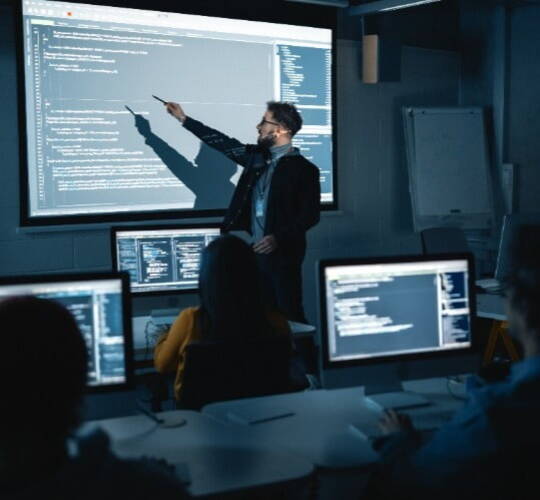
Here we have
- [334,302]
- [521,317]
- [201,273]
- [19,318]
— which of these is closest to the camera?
[19,318]

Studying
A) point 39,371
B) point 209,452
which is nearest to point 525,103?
point 209,452

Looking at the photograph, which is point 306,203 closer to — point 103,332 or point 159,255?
point 159,255

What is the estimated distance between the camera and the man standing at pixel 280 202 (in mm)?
4500

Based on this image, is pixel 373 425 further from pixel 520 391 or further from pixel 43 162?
pixel 43 162

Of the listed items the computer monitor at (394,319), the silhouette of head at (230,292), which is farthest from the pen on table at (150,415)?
the computer monitor at (394,319)

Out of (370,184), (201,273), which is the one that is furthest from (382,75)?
(201,273)

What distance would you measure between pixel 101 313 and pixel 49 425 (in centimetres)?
97

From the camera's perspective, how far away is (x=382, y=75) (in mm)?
5906

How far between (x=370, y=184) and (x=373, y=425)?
4.16m

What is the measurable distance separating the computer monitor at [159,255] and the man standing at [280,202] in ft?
3.30

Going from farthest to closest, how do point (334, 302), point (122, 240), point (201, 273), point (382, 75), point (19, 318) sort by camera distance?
point (382, 75) < point (122, 240) < point (201, 273) < point (334, 302) < point (19, 318)

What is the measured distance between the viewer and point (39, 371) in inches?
44.1

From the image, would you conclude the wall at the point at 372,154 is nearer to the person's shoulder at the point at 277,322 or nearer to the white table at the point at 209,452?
the person's shoulder at the point at 277,322

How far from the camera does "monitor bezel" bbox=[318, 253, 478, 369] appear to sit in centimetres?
222
